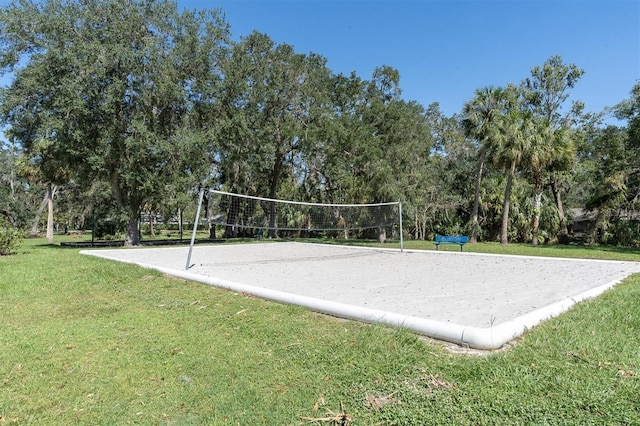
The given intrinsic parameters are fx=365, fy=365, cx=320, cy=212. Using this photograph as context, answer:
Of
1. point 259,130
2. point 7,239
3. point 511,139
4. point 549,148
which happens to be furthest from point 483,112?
point 7,239

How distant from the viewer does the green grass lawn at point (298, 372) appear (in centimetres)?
242

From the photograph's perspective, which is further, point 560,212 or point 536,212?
point 560,212

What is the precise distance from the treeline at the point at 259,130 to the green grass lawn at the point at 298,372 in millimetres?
11286

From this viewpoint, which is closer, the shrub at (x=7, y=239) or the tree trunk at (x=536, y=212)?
the shrub at (x=7, y=239)

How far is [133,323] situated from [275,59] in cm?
1768

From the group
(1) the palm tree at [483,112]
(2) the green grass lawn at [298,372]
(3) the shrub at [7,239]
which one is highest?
(1) the palm tree at [483,112]

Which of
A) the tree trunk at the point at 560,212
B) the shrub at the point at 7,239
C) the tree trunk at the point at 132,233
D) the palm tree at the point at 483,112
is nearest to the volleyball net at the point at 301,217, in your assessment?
the tree trunk at the point at 132,233

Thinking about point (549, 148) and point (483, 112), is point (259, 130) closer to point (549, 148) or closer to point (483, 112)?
point (483, 112)

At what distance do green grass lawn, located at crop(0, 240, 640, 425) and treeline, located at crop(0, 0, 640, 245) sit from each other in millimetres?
11286

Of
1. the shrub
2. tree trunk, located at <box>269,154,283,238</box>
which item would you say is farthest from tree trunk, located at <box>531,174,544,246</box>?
the shrub

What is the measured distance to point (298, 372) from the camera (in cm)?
298

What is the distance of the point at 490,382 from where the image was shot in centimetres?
264

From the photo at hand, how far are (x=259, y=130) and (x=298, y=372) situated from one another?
16.5 metres

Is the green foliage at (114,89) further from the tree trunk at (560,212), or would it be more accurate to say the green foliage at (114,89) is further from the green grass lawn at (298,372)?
the tree trunk at (560,212)
